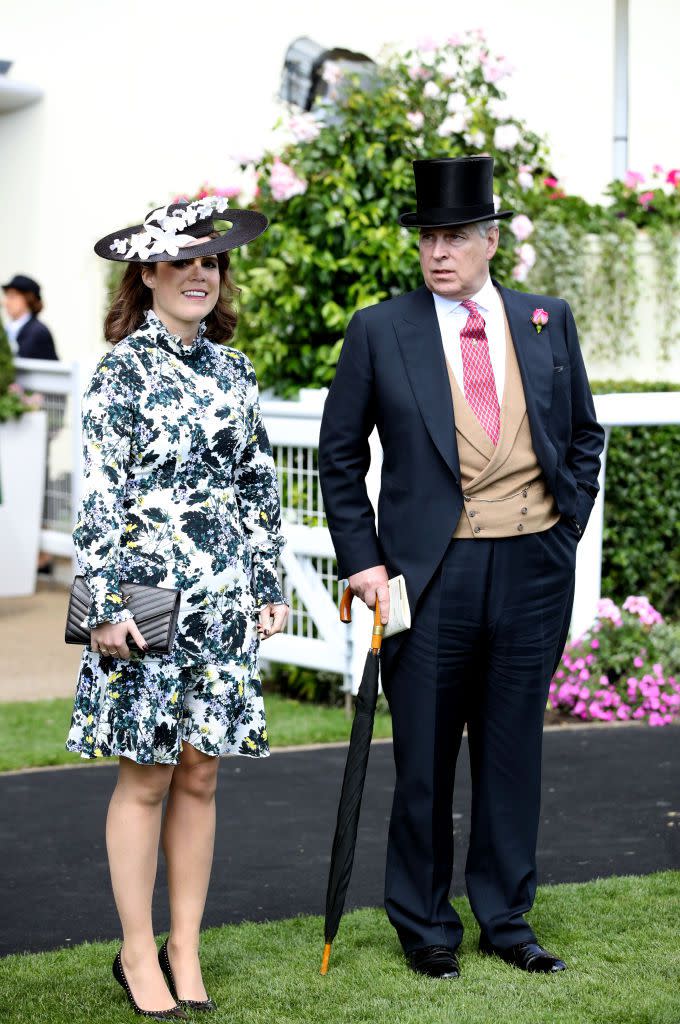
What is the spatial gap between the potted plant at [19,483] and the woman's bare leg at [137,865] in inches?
250

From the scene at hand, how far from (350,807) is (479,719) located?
435 millimetres

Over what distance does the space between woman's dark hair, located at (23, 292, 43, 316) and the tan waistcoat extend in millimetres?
7694

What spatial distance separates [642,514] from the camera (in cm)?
794

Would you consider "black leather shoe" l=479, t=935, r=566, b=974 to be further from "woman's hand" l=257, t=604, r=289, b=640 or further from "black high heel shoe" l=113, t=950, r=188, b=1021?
"woman's hand" l=257, t=604, r=289, b=640

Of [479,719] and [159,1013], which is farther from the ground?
[479,719]

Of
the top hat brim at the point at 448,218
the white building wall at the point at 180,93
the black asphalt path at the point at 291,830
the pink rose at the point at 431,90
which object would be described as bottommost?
the black asphalt path at the point at 291,830

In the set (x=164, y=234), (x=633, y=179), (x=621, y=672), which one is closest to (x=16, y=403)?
(x=633, y=179)

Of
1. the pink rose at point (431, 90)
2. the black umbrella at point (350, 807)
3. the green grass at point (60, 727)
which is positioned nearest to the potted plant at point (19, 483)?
the green grass at point (60, 727)

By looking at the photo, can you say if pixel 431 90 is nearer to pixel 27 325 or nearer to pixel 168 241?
pixel 168 241

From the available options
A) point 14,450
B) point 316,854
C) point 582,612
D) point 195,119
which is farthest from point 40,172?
point 316,854

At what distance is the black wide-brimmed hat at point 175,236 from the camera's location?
3611 mm

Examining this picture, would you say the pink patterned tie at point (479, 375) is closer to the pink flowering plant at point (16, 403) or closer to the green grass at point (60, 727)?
the green grass at point (60, 727)

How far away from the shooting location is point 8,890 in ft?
15.0

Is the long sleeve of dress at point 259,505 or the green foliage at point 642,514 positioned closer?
the long sleeve of dress at point 259,505
